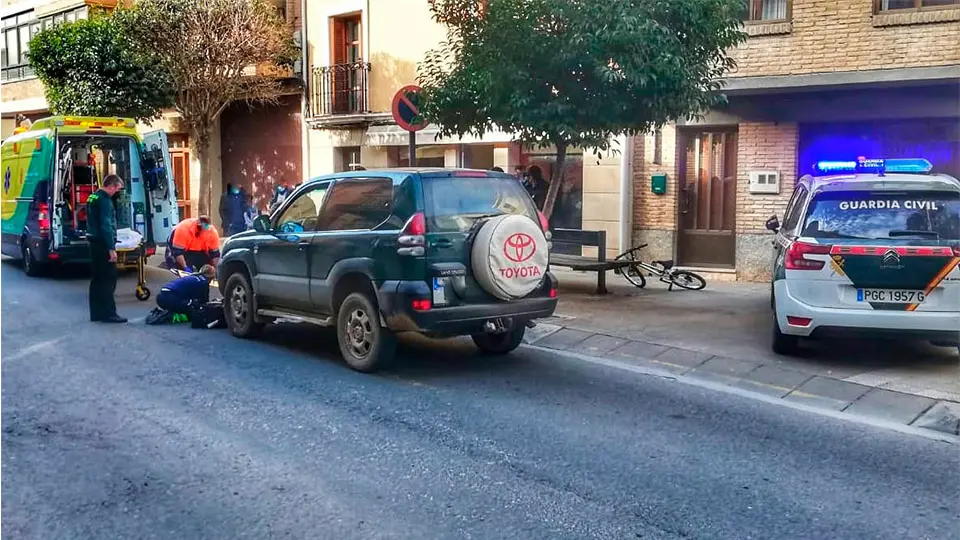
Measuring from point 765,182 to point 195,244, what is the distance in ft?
28.4

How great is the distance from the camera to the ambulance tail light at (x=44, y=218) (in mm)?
14617

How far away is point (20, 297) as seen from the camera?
42.4 ft

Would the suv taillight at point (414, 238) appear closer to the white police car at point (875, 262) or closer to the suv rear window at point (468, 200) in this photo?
the suv rear window at point (468, 200)

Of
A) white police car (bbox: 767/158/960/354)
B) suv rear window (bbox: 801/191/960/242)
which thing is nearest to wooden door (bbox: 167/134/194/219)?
white police car (bbox: 767/158/960/354)

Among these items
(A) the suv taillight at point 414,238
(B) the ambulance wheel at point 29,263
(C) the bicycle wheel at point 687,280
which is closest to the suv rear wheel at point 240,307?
(A) the suv taillight at point 414,238

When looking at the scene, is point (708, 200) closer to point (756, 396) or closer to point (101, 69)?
Result: point (756, 396)

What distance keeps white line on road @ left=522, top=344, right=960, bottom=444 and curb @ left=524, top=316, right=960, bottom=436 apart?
0.04 meters

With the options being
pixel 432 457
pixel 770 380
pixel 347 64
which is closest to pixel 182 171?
pixel 347 64

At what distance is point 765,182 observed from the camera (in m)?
14.4

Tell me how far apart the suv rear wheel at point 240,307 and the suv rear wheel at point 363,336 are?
172cm

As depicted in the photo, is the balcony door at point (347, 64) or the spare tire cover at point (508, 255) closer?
the spare tire cover at point (508, 255)

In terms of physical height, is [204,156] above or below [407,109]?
below

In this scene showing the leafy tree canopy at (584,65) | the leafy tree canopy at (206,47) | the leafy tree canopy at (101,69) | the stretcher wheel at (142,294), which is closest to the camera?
the leafy tree canopy at (584,65)

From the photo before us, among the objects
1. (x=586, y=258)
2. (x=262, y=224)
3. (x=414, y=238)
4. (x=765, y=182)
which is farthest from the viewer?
(x=765, y=182)
